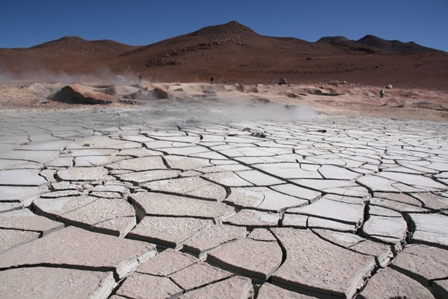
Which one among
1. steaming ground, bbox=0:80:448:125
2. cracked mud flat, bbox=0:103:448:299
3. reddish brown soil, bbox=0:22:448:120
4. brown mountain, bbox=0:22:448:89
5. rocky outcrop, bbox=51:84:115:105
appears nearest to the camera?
cracked mud flat, bbox=0:103:448:299

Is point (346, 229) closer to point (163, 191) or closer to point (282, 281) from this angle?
point (282, 281)

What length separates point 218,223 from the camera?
166 centimetres

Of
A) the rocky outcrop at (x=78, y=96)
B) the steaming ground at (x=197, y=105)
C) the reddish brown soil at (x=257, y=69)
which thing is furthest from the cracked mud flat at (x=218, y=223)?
the reddish brown soil at (x=257, y=69)

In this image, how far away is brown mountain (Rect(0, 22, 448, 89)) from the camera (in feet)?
80.3

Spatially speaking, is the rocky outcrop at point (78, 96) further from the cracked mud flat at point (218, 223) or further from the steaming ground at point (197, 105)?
the cracked mud flat at point (218, 223)

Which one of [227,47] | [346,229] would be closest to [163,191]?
[346,229]

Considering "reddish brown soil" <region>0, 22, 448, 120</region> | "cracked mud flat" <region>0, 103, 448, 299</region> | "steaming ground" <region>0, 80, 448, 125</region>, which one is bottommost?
"cracked mud flat" <region>0, 103, 448, 299</region>

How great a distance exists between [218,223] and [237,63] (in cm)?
3204

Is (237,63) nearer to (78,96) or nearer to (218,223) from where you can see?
(78,96)

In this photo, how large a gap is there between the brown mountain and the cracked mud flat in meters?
19.6

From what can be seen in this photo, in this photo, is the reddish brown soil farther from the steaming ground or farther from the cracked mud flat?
the cracked mud flat

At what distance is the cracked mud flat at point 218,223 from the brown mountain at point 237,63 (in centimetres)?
1960

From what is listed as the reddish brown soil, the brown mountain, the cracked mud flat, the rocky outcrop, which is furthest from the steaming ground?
the brown mountain

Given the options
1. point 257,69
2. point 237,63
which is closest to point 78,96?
point 257,69
